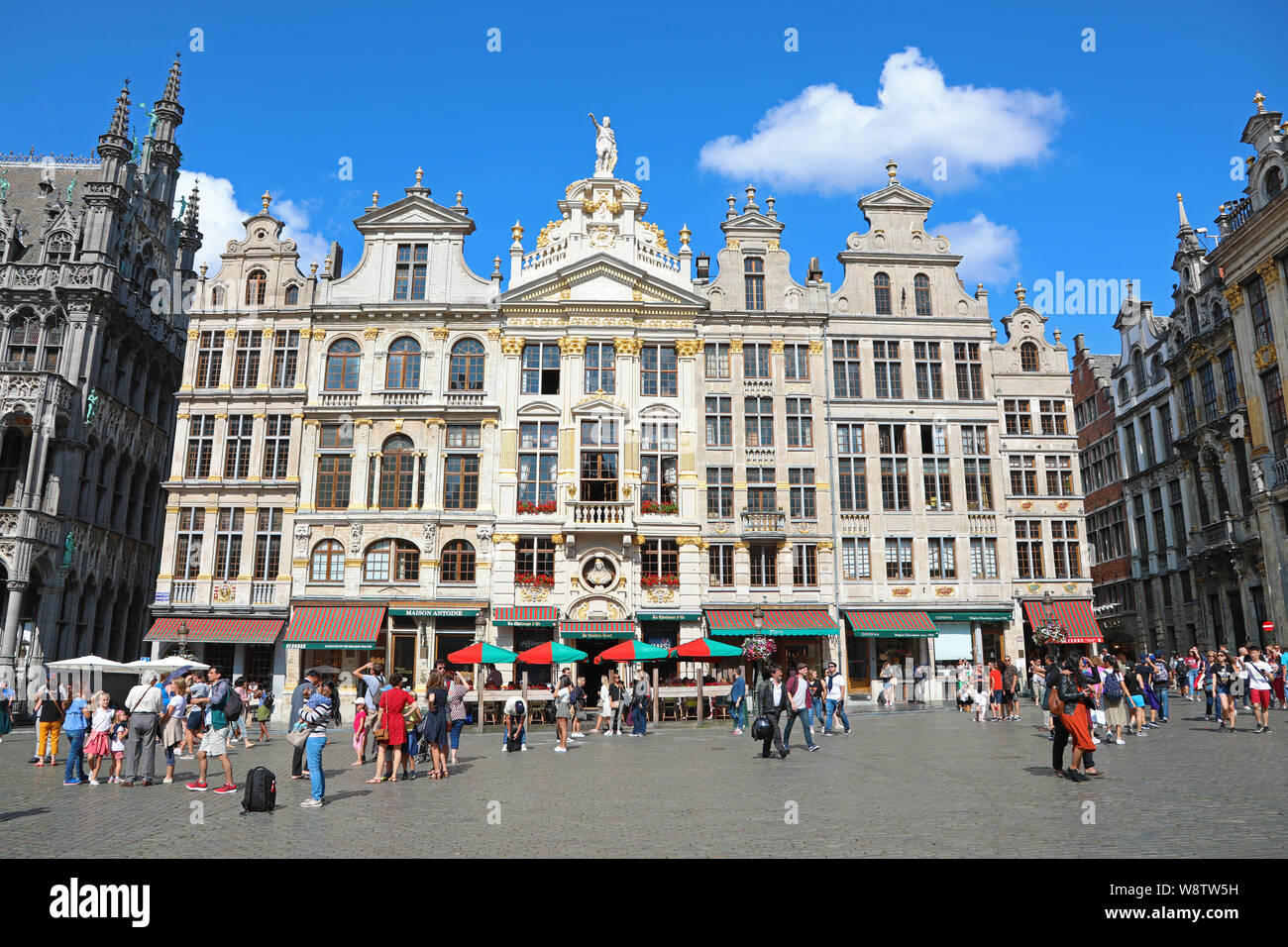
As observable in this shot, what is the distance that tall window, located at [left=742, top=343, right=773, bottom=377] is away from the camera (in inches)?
1596

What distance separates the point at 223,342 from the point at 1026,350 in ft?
120

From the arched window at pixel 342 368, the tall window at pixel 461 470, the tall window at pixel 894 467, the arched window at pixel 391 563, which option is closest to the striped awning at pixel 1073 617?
the tall window at pixel 894 467

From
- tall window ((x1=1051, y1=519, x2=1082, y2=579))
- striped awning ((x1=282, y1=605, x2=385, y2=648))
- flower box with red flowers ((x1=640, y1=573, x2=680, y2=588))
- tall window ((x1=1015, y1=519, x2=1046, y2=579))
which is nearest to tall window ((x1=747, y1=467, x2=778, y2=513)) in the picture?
flower box with red flowers ((x1=640, y1=573, x2=680, y2=588))

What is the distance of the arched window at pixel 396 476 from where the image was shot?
38.5 metres

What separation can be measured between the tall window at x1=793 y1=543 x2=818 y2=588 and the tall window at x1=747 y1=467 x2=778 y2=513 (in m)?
2.11

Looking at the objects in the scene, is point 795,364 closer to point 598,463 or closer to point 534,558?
point 598,463

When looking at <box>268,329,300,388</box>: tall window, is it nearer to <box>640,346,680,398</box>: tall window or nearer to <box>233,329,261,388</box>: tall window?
<box>233,329,261,388</box>: tall window

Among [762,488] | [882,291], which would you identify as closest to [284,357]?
[762,488]

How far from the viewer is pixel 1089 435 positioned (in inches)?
2239

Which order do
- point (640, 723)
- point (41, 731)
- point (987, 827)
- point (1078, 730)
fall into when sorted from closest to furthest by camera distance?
1. point (987, 827)
2. point (1078, 730)
3. point (41, 731)
4. point (640, 723)

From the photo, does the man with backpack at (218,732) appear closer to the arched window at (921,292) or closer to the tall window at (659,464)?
the tall window at (659,464)

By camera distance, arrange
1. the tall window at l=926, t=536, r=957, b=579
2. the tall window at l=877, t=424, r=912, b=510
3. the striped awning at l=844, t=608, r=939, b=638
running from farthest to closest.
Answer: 1. the tall window at l=877, t=424, r=912, b=510
2. the tall window at l=926, t=536, r=957, b=579
3. the striped awning at l=844, t=608, r=939, b=638
